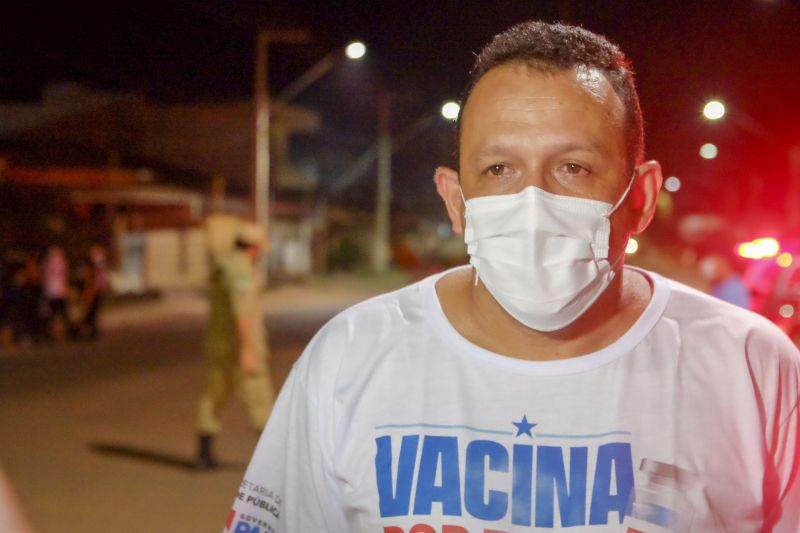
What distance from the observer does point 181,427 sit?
9.92 m

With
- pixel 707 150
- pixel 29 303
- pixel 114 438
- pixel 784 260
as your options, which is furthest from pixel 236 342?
pixel 29 303

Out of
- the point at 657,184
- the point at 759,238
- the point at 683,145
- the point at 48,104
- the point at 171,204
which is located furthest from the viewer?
the point at 48,104

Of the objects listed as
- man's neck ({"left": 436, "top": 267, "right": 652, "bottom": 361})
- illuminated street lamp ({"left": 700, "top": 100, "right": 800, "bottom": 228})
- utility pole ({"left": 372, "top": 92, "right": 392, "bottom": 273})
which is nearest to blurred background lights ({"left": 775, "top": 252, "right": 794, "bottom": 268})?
illuminated street lamp ({"left": 700, "top": 100, "right": 800, "bottom": 228})

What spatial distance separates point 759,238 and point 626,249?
7765 mm

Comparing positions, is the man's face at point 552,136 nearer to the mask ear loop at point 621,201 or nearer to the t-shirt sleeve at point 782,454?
Answer: the mask ear loop at point 621,201

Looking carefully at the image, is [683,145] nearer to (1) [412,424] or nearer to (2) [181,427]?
(1) [412,424]

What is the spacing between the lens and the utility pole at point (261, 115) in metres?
25.0

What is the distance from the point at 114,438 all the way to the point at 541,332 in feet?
25.5

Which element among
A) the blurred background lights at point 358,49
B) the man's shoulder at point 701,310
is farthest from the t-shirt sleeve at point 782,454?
the blurred background lights at point 358,49

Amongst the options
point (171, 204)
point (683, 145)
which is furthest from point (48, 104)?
point (683, 145)

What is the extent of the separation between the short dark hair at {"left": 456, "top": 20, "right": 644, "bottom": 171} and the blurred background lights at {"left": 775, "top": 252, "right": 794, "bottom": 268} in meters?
6.45

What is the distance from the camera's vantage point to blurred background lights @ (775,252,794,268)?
8.41 m

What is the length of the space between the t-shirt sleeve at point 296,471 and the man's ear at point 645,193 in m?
0.79

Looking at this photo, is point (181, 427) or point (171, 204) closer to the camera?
point (181, 427)
